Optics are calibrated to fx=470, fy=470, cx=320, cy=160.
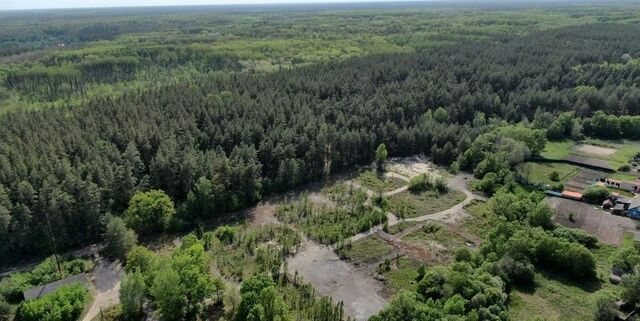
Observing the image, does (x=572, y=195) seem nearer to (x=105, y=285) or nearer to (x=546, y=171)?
(x=546, y=171)

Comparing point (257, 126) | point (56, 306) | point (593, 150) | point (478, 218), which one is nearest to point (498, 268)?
point (478, 218)

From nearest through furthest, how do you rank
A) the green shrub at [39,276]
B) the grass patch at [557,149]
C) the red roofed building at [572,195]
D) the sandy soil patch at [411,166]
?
1. the green shrub at [39,276]
2. the red roofed building at [572,195]
3. the sandy soil patch at [411,166]
4. the grass patch at [557,149]

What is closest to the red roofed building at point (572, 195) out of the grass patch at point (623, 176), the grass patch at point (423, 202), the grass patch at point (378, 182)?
the grass patch at point (623, 176)

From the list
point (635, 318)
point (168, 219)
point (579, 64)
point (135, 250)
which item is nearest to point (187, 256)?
point (135, 250)

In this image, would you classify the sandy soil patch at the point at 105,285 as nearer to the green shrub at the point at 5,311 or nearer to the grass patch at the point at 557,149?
the green shrub at the point at 5,311

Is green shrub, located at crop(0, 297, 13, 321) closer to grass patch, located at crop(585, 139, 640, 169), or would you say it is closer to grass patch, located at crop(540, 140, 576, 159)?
grass patch, located at crop(540, 140, 576, 159)

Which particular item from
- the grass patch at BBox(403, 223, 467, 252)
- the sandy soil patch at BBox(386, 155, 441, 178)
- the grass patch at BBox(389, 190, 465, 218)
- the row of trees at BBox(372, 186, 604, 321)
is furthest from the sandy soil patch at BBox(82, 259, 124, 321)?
the sandy soil patch at BBox(386, 155, 441, 178)
